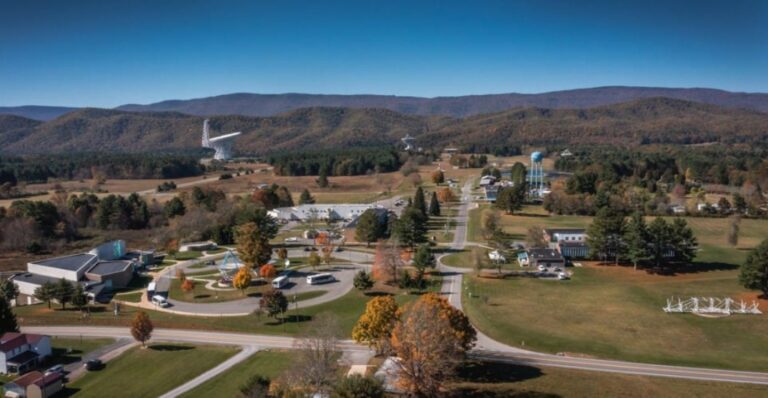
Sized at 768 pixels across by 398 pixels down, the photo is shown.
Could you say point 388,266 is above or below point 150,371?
above

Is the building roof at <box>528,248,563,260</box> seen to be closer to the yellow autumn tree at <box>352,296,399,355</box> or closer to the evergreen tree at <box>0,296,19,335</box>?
the yellow autumn tree at <box>352,296,399,355</box>

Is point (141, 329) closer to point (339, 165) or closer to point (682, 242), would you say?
point (682, 242)

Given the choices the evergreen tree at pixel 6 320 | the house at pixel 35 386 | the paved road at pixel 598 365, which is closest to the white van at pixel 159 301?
the evergreen tree at pixel 6 320

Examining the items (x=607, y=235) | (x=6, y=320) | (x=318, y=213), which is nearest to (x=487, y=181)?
A: (x=318, y=213)

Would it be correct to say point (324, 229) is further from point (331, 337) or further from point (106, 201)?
point (331, 337)

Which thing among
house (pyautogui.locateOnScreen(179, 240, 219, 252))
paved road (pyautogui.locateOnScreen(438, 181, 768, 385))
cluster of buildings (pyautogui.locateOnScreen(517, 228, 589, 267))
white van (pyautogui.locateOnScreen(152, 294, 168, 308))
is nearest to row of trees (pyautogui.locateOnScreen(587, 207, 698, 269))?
cluster of buildings (pyautogui.locateOnScreen(517, 228, 589, 267))

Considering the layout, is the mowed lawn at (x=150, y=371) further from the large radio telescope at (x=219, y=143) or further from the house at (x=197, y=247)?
the large radio telescope at (x=219, y=143)
